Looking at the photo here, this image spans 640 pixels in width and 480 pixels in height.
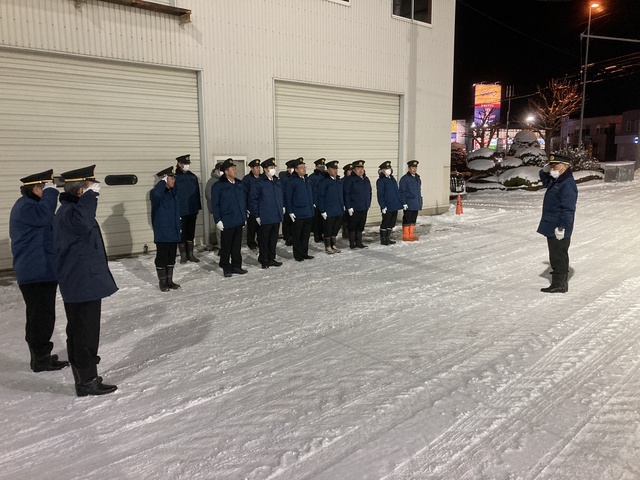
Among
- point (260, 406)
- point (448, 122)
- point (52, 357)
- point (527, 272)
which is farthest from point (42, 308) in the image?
point (448, 122)

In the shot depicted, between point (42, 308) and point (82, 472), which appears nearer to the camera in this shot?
point (82, 472)

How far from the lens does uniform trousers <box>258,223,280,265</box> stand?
8.82m

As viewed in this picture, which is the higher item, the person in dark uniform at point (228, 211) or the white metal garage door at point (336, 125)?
the white metal garage door at point (336, 125)

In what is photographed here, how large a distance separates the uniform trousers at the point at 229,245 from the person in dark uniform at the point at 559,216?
510cm

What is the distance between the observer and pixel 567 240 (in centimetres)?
687

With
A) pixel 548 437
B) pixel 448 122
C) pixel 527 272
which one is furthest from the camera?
pixel 448 122

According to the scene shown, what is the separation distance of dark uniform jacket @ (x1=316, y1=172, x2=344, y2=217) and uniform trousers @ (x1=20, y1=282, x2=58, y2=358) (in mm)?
6325

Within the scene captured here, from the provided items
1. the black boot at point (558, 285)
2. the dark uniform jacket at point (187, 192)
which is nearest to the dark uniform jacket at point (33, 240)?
the dark uniform jacket at point (187, 192)

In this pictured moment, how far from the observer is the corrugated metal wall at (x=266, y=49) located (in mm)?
8797

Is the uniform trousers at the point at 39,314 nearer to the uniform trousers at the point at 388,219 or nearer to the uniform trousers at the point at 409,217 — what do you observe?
the uniform trousers at the point at 388,219

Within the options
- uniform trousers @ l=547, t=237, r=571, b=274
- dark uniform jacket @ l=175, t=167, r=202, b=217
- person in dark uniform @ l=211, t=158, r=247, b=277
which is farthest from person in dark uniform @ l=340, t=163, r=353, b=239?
uniform trousers @ l=547, t=237, r=571, b=274

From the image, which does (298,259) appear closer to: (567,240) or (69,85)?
Result: (567,240)

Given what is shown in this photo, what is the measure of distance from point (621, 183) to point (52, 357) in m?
30.1

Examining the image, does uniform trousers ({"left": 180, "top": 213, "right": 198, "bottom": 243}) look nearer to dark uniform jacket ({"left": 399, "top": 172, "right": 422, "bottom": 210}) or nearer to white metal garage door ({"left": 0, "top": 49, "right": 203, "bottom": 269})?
white metal garage door ({"left": 0, "top": 49, "right": 203, "bottom": 269})
